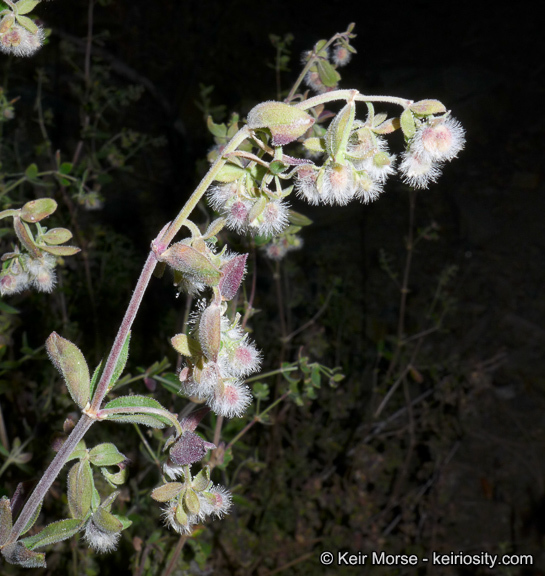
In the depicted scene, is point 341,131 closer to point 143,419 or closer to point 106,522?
point 143,419

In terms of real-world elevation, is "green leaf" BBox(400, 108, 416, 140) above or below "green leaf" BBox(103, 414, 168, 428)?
above

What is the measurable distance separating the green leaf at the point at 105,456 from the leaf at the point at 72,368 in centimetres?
10

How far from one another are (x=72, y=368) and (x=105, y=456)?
0.15 m

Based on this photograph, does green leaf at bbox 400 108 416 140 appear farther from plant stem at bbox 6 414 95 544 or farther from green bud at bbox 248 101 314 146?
plant stem at bbox 6 414 95 544

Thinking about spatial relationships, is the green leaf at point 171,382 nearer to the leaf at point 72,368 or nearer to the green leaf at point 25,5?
the leaf at point 72,368

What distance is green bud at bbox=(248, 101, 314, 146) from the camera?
1.73 ft

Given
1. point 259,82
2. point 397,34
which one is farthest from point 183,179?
point 397,34

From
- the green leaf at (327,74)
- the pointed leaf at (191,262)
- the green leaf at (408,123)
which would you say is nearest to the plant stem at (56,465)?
the pointed leaf at (191,262)

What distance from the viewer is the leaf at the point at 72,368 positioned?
0.60m

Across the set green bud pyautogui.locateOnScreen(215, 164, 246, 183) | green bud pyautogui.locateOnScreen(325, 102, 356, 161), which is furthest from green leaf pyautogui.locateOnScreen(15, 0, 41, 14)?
green bud pyautogui.locateOnScreen(325, 102, 356, 161)

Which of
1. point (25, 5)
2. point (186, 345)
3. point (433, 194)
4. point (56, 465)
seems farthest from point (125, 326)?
point (433, 194)

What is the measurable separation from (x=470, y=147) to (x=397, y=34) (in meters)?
1.45

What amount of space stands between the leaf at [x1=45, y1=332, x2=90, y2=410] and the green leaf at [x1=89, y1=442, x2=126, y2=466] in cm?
10

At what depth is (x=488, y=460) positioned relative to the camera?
2.80 metres
